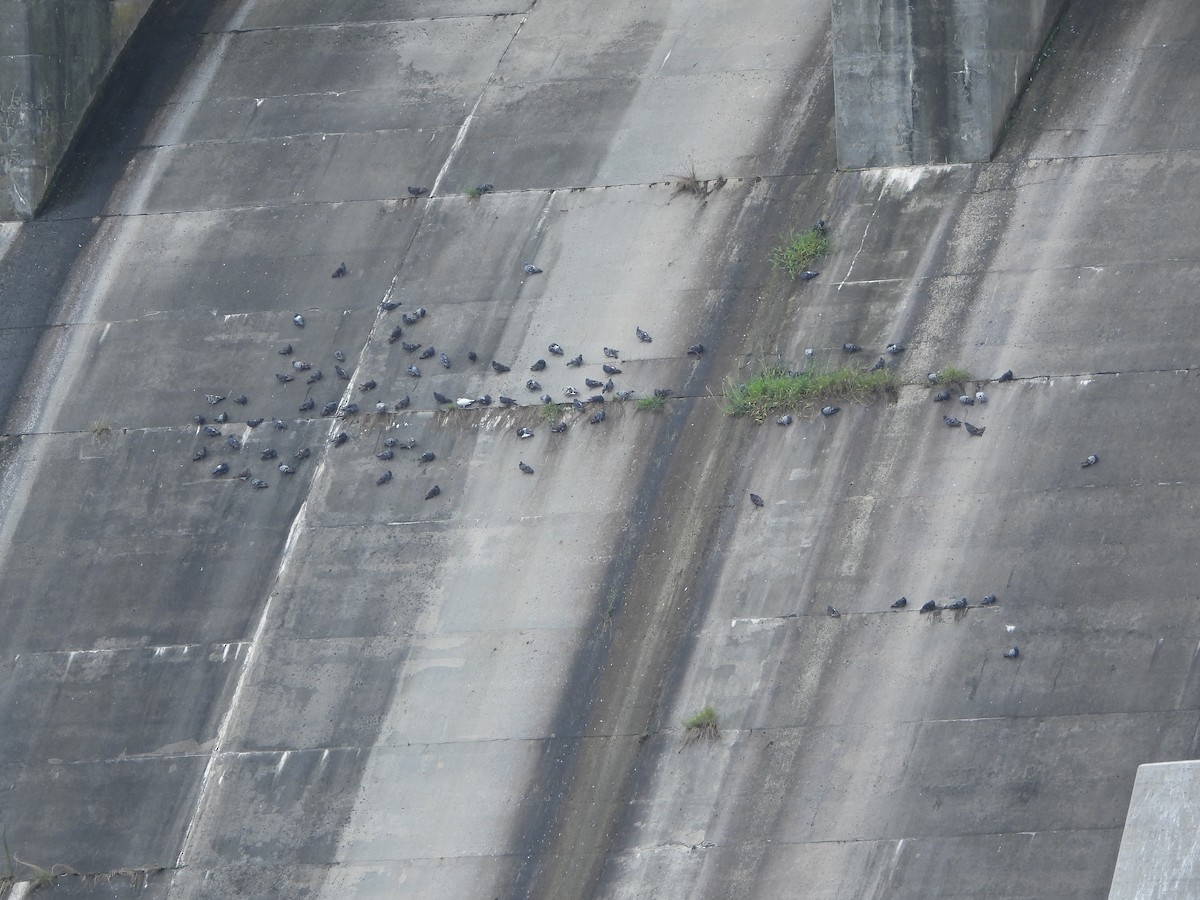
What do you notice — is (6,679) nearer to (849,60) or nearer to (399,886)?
(399,886)

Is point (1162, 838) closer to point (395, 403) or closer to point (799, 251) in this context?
point (799, 251)

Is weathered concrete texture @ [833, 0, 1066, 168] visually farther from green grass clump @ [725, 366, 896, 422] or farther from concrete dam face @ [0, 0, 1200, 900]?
green grass clump @ [725, 366, 896, 422]

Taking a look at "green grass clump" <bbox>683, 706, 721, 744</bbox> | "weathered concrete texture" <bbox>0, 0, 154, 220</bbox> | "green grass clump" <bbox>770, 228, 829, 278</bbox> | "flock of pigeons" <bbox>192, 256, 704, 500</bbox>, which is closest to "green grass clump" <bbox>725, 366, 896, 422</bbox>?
"flock of pigeons" <bbox>192, 256, 704, 500</bbox>

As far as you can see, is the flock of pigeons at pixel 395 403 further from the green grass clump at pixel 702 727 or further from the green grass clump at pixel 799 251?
the green grass clump at pixel 702 727

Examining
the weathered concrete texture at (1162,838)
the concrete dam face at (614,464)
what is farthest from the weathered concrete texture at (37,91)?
the weathered concrete texture at (1162,838)

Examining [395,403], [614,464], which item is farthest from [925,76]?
[395,403]

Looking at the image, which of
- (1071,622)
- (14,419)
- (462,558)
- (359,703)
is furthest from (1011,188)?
(14,419)
